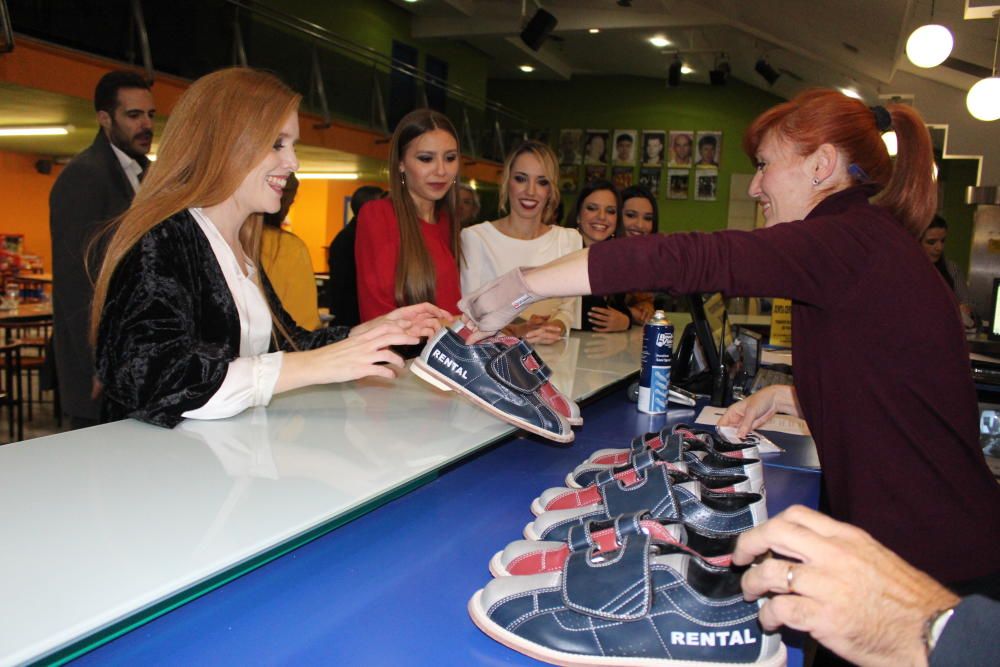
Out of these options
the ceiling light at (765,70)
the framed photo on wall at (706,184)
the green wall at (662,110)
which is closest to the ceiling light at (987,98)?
the ceiling light at (765,70)

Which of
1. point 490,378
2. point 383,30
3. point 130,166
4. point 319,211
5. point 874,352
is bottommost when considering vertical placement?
point 490,378

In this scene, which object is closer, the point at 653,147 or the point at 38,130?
the point at 38,130

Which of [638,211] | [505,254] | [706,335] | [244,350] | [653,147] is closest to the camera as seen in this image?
[244,350]

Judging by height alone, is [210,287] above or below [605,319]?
above

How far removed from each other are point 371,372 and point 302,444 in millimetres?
272

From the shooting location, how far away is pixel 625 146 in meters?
16.8

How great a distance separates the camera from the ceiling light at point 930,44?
5004 mm

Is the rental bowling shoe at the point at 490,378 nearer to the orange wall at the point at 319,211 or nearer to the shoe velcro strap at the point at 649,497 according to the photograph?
the shoe velcro strap at the point at 649,497

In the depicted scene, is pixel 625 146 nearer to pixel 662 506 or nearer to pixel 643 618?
pixel 662 506

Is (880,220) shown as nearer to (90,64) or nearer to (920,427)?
(920,427)

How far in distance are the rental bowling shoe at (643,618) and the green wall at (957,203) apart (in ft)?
43.8

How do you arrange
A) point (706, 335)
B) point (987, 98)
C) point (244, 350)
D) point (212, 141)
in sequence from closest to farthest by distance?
point (212, 141), point (244, 350), point (706, 335), point (987, 98)

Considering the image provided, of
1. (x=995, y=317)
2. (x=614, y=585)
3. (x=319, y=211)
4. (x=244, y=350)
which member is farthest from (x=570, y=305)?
(x=319, y=211)

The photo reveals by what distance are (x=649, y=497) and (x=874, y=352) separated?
470mm
